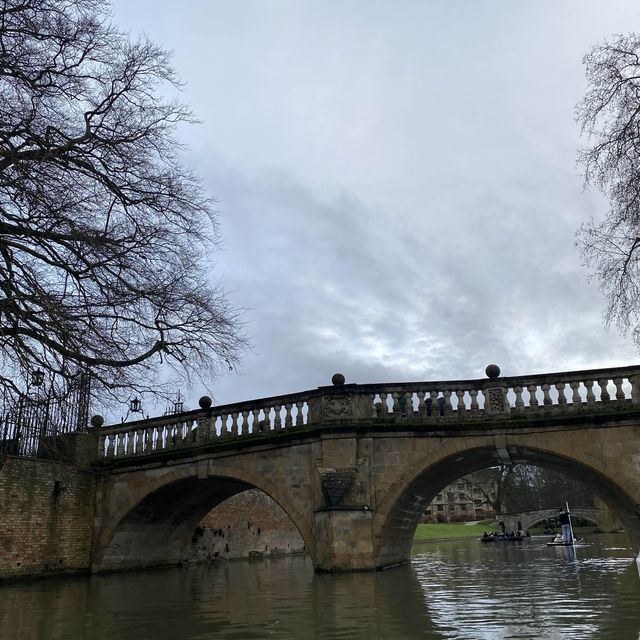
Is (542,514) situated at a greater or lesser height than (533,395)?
lesser

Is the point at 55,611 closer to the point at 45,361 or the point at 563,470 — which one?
the point at 45,361

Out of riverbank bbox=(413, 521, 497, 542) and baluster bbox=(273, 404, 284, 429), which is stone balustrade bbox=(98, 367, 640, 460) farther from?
riverbank bbox=(413, 521, 497, 542)

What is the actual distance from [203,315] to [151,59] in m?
3.76

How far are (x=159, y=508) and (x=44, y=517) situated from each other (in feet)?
11.8

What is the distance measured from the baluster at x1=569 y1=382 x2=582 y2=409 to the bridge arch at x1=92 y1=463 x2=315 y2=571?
7144 mm

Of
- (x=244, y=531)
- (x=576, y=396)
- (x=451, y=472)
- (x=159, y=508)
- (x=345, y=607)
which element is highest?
(x=576, y=396)

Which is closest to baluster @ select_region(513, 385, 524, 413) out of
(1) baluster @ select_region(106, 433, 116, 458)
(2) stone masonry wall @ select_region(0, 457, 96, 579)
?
(1) baluster @ select_region(106, 433, 116, 458)

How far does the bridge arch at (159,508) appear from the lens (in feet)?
59.8

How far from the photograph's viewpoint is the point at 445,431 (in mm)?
16203

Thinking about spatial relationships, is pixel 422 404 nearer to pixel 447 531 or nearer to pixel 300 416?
pixel 300 416

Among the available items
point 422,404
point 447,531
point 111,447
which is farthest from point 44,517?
point 447,531

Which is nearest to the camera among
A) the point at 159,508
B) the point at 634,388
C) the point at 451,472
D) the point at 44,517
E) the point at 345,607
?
the point at 345,607

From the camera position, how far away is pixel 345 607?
392 inches

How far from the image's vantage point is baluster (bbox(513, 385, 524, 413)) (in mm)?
15992
